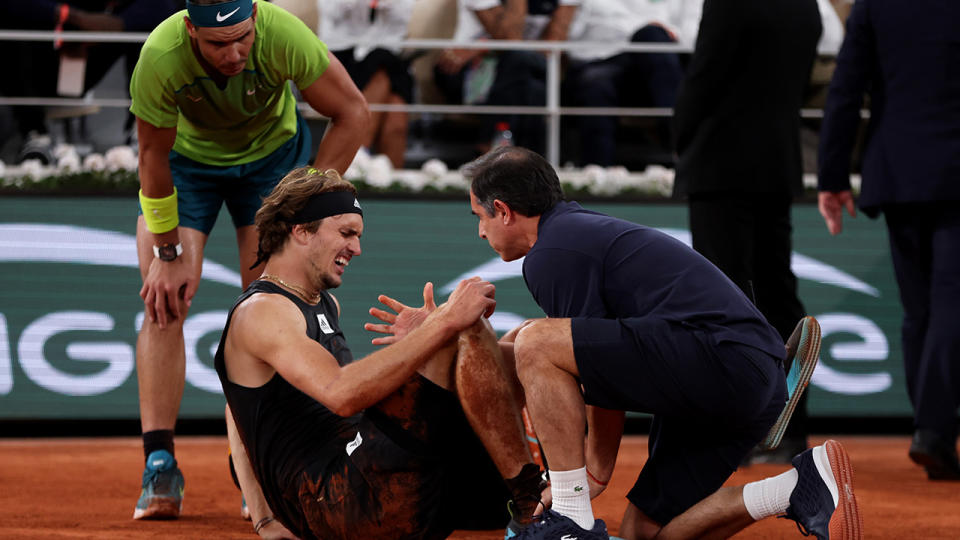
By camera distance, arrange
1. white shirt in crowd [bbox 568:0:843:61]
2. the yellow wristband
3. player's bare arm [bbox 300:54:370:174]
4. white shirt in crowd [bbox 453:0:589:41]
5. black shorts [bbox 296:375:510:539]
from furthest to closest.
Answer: white shirt in crowd [bbox 568:0:843:61]
white shirt in crowd [bbox 453:0:589:41]
player's bare arm [bbox 300:54:370:174]
the yellow wristband
black shorts [bbox 296:375:510:539]

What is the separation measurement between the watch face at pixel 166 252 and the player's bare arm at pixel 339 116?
640 mm

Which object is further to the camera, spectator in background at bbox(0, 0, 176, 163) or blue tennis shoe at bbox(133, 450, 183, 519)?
spectator in background at bbox(0, 0, 176, 163)

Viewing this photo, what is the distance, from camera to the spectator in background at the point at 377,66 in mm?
7793

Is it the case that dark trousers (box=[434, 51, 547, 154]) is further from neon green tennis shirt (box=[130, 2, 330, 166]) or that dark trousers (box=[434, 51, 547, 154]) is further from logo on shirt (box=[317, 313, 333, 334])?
logo on shirt (box=[317, 313, 333, 334])

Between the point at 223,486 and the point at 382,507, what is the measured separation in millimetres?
2173

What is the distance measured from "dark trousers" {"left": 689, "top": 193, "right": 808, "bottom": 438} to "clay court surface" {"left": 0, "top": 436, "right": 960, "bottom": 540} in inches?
29.1

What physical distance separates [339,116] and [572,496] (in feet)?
6.32

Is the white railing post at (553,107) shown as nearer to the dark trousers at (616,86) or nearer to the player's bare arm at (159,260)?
the dark trousers at (616,86)

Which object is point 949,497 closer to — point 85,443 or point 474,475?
point 474,475

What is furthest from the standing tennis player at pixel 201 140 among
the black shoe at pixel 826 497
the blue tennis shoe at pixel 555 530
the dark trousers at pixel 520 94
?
the dark trousers at pixel 520 94

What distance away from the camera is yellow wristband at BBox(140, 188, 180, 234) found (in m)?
4.33

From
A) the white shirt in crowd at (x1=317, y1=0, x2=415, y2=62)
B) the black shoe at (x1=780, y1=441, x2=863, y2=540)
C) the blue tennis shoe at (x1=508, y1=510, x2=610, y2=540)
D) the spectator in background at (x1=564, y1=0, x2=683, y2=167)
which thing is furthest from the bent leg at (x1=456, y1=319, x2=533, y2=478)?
the white shirt in crowd at (x1=317, y1=0, x2=415, y2=62)

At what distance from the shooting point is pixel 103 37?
6988 mm

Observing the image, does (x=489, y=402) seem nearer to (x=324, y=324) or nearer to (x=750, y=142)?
(x=324, y=324)
